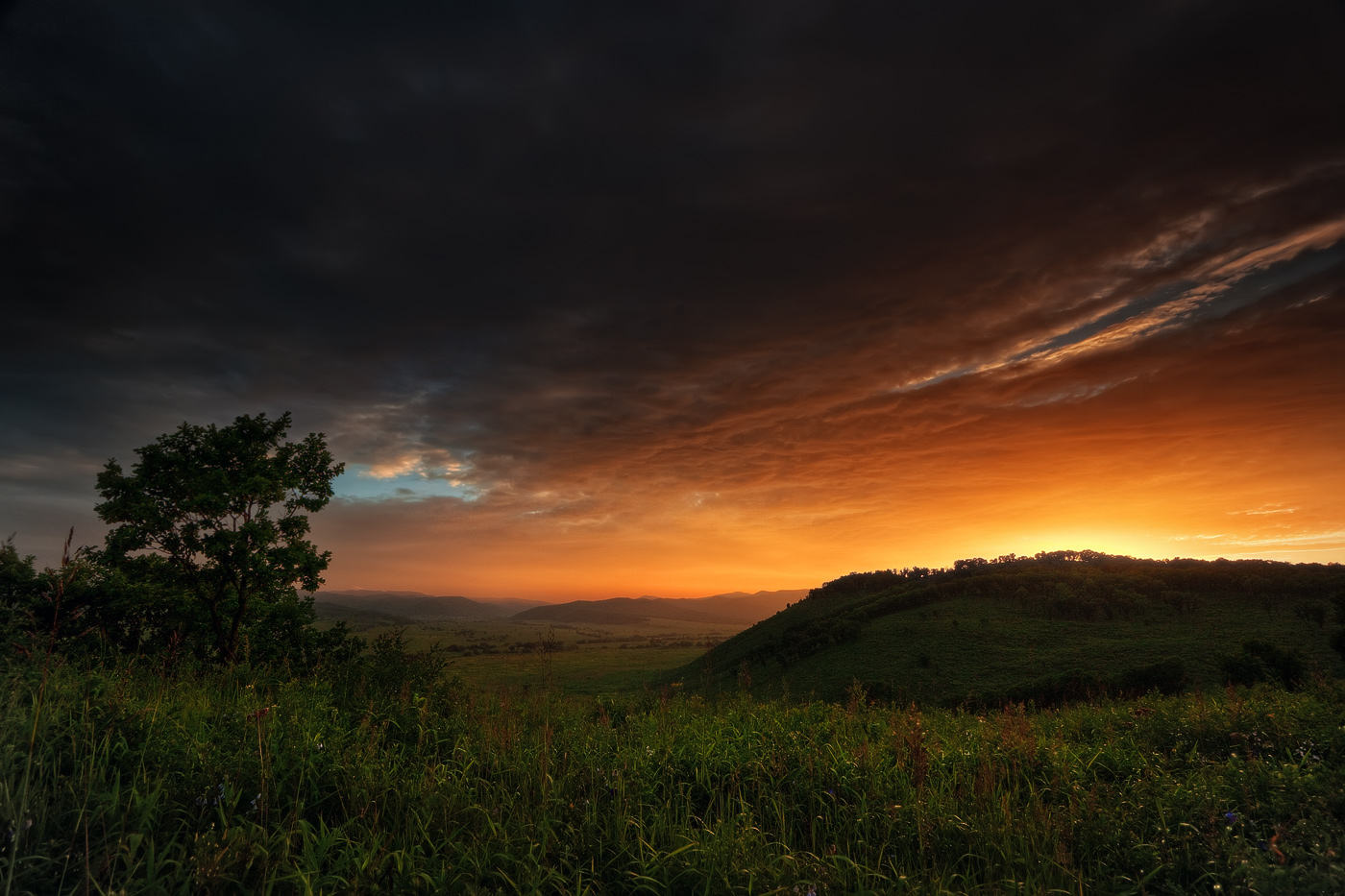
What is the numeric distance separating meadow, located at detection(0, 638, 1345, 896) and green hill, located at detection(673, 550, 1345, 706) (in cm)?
1693

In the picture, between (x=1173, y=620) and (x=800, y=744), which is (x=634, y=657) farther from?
(x=800, y=744)

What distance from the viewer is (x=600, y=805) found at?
520 centimetres

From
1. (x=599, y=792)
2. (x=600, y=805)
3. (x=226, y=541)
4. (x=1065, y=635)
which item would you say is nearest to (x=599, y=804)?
(x=600, y=805)

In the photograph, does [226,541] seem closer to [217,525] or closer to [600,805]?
[217,525]

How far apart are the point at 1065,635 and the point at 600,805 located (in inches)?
1540

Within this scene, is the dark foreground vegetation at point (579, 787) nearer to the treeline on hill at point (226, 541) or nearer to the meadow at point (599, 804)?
the meadow at point (599, 804)

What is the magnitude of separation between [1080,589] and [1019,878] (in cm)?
4522

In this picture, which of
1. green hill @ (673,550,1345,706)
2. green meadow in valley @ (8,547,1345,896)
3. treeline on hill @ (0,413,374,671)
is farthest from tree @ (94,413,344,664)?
green hill @ (673,550,1345,706)

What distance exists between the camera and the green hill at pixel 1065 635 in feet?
81.7

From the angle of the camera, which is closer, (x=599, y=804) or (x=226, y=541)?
(x=599, y=804)

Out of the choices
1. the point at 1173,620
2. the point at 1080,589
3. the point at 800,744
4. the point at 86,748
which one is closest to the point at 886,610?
the point at 1080,589

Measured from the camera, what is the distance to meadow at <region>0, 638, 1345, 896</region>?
12.5 feet

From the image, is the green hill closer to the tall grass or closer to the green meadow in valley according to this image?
the green meadow in valley

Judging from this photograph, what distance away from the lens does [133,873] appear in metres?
3.56
